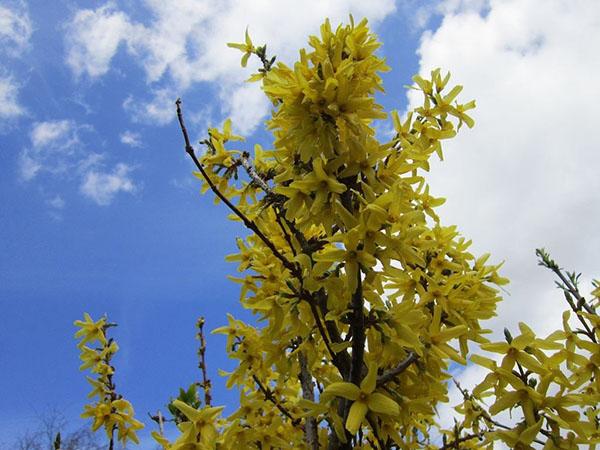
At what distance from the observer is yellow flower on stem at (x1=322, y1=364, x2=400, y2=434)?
1.73 metres

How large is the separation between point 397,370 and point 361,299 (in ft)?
1.36

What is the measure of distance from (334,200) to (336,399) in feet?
2.58

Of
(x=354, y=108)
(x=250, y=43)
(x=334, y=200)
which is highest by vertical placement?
(x=250, y=43)

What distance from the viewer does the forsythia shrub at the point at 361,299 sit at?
1765 millimetres

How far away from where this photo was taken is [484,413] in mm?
3408

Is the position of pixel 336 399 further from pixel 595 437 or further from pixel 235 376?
pixel 595 437

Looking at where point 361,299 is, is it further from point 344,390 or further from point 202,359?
point 202,359

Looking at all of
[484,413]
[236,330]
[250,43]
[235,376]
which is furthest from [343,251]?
[484,413]

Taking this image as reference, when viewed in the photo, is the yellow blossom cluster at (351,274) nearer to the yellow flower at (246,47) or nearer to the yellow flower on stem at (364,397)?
the yellow flower on stem at (364,397)

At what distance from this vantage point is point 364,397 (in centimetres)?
182

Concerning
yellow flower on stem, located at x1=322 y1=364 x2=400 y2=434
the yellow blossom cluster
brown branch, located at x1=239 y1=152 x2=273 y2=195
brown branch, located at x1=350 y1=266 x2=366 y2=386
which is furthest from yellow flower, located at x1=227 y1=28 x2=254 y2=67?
yellow flower on stem, located at x1=322 y1=364 x2=400 y2=434

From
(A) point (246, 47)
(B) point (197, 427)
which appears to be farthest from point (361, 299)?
(A) point (246, 47)

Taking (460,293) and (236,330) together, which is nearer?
(460,293)

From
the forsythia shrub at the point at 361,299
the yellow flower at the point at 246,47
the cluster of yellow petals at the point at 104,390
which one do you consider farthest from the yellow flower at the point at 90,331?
the yellow flower at the point at 246,47
